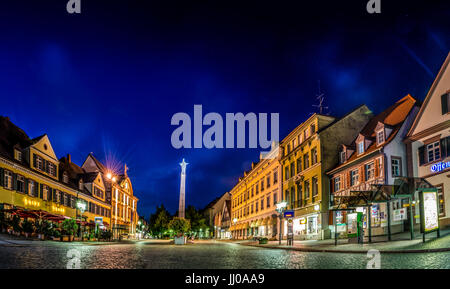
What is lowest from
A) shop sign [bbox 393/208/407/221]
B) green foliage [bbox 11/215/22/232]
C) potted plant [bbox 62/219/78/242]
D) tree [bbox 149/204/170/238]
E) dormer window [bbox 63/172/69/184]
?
tree [bbox 149/204/170/238]

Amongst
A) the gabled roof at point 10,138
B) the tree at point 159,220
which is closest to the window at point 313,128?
the gabled roof at point 10,138

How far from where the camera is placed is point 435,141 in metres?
25.8

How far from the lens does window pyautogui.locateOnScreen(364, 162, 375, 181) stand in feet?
101

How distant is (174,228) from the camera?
48.3 m

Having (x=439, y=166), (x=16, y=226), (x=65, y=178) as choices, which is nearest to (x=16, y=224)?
(x=16, y=226)

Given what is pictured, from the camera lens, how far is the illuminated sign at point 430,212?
65.1 ft

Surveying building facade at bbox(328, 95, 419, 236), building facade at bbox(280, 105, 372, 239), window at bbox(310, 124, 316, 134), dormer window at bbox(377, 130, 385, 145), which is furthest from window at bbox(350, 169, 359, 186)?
window at bbox(310, 124, 316, 134)

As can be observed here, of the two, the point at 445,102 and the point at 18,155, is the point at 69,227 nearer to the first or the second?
the point at 18,155

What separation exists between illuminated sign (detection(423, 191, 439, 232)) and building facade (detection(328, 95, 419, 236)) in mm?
4955

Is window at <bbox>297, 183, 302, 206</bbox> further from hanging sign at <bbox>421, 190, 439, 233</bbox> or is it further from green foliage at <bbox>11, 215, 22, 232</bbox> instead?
green foliage at <bbox>11, 215, 22, 232</bbox>

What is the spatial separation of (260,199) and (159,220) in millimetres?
46400

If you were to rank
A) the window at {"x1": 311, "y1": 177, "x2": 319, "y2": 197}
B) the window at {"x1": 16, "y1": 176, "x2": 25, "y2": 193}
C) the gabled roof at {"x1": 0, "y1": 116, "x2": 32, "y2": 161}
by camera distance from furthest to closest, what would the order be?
the window at {"x1": 311, "y1": 177, "x2": 319, "y2": 197} → the window at {"x1": 16, "y1": 176, "x2": 25, "y2": 193} → the gabled roof at {"x1": 0, "y1": 116, "x2": 32, "y2": 161}
